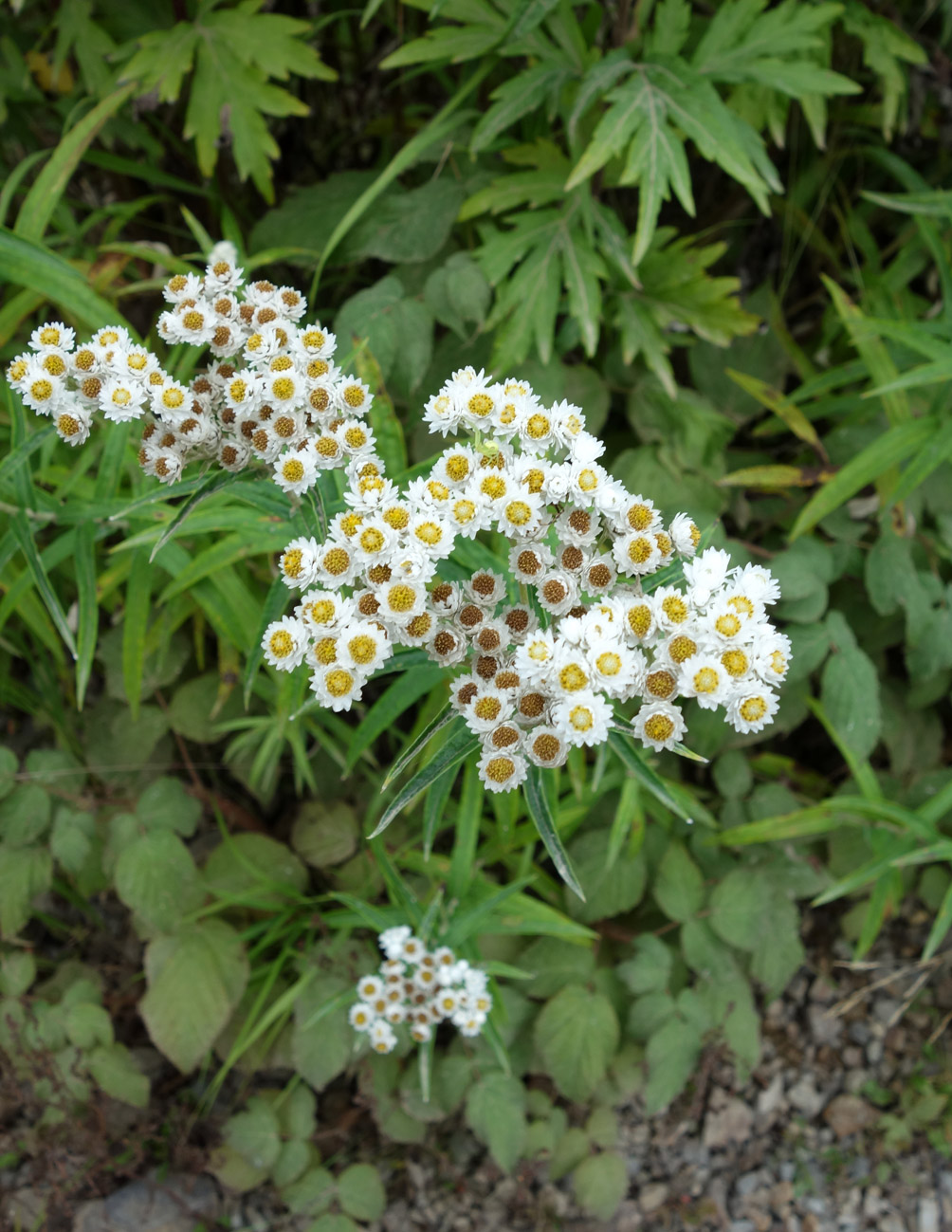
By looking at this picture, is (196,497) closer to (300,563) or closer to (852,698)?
(300,563)

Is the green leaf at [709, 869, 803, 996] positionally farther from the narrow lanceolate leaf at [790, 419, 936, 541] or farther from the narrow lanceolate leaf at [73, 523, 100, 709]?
the narrow lanceolate leaf at [73, 523, 100, 709]

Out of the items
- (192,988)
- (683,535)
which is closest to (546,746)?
(683,535)

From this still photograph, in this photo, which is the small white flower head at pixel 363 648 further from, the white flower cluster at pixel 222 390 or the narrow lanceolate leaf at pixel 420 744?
the white flower cluster at pixel 222 390

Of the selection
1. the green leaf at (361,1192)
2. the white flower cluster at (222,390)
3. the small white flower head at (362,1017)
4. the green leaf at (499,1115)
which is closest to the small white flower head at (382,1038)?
the small white flower head at (362,1017)

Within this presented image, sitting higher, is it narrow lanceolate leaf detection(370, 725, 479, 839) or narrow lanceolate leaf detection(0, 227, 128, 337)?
narrow lanceolate leaf detection(0, 227, 128, 337)

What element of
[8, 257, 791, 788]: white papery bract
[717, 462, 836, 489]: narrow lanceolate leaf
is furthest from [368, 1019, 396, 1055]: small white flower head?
[717, 462, 836, 489]: narrow lanceolate leaf

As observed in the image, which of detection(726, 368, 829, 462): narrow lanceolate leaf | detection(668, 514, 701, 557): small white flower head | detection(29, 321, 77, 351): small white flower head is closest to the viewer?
detection(668, 514, 701, 557): small white flower head
